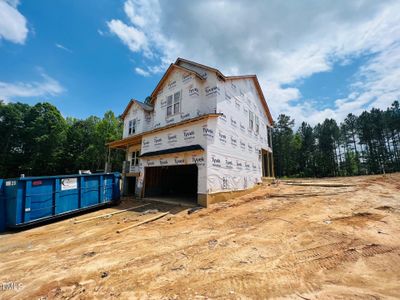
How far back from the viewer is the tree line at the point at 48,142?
3572 centimetres

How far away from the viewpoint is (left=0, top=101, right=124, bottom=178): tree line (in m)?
35.7

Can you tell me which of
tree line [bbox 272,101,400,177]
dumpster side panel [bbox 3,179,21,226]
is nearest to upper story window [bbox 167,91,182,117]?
dumpster side panel [bbox 3,179,21,226]

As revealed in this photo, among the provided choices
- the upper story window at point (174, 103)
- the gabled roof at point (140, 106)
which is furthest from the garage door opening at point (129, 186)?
the upper story window at point (174, 103)

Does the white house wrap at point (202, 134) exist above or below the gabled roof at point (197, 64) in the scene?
below

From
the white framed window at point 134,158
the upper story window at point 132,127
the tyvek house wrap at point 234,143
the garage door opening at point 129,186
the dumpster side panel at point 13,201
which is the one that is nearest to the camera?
the dumpster side panel at point 13,201

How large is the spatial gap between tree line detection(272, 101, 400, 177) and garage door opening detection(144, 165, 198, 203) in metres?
37.1

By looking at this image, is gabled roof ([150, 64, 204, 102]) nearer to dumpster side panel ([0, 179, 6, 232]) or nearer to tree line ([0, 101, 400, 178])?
dumpster side panel ([0, 179, 6, 232])

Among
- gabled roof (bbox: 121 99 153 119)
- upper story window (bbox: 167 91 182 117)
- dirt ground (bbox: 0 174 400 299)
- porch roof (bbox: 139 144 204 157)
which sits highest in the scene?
gabled roof (bbox: 121 99 153 119)

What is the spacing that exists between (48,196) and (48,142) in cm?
3651

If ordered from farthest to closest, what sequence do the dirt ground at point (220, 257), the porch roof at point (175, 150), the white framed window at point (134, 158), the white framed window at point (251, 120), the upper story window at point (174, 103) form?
the white framed window at point (134, 158) < the white framed window at point (251, 120) < the upper story window at point (174, 103) < the porch roof at point (175, 150) < the dirt ground at point (220, 257)

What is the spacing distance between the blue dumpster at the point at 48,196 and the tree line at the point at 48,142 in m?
28.2

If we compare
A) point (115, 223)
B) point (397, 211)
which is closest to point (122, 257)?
point (115, 223)

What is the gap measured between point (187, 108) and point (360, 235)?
11.0m

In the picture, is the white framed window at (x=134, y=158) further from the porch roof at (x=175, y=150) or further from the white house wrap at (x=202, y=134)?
the porch roof at (x=175, y=150)
